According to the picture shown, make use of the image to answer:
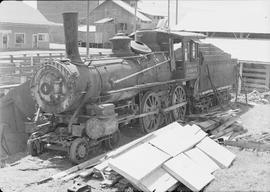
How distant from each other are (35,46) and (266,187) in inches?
1246

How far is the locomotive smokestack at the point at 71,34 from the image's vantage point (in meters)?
9.25

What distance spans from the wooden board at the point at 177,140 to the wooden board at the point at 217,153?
0.18 meters

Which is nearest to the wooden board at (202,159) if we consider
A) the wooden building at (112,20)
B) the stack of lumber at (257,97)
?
the stack of lumber at (257,97)

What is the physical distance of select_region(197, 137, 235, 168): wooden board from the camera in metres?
8.48

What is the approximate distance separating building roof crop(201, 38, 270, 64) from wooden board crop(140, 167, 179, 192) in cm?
1373

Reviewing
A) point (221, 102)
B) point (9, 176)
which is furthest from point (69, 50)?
point (221, 102)

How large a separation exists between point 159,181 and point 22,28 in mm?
29743

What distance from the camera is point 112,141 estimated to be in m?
10.2

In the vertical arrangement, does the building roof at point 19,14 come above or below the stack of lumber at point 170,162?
above

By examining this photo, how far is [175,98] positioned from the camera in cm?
1330

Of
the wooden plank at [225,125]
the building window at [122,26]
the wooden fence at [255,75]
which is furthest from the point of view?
the building window at [122,26]

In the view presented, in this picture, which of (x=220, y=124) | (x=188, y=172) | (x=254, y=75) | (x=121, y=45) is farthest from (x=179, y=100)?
(x=254, y=75)

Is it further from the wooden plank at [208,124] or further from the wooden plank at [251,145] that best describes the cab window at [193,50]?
the wooden plank at [251,145]

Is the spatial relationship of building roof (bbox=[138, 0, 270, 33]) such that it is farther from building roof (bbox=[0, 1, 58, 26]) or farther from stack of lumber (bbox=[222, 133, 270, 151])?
building roof (bbox=[0, 1, 58, 26])
